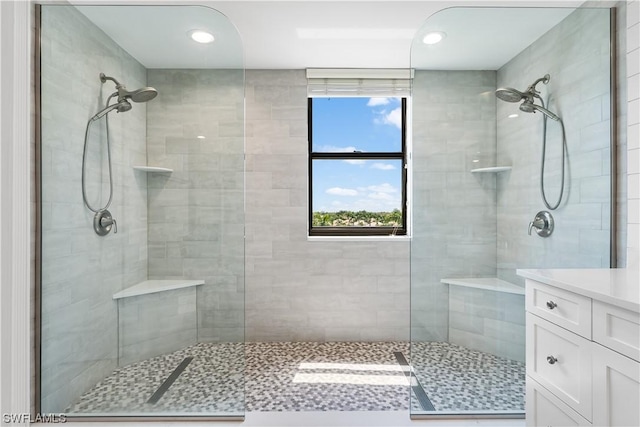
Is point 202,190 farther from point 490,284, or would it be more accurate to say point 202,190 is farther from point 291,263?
point 490,284

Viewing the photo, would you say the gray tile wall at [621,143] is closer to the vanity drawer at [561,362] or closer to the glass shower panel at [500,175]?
the glass shower panel at [500,175]

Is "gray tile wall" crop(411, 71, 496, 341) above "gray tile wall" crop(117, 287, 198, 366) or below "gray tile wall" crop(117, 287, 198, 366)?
above

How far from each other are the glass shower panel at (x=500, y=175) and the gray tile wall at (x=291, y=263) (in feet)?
3.78

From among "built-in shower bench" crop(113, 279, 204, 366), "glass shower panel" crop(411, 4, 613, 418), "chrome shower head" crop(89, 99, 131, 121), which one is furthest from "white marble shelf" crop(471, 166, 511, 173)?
"chrome shower head" crop(89, 99, 131, 121)

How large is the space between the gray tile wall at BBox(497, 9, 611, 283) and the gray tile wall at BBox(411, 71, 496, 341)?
2.8 inches

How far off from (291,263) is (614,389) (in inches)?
87.0

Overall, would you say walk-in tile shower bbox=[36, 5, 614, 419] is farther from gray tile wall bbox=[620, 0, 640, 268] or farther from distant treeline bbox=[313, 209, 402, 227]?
distant treeline bbox=[313, 209, 402, 227]

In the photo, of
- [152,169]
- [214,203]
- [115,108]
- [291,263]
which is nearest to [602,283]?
[214,203]

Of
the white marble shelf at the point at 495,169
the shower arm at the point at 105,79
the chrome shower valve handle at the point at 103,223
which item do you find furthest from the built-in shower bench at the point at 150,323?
the white marble shelf at the point at 495,169

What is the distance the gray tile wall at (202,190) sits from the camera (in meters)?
1.73

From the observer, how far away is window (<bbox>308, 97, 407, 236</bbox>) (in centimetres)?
313

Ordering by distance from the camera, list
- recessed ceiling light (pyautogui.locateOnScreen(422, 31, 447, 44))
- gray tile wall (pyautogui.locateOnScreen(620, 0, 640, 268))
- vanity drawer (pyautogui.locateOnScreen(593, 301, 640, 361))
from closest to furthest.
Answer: vanity drawer (pyautogui.locateOnScreen(593, 301, 640, 361)), gray tile wall (pyautogui.locateOnScreen(620, 0, 640, 268)), recessed ceiling light (pyautogui.locateOnScreen(422, 31, 447, 44))

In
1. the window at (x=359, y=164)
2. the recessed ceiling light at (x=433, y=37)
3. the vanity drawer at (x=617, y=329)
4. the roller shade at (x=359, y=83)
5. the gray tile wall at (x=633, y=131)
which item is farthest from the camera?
the window at (x=359, y=164)

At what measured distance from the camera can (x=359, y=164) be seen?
3150 millimetres
